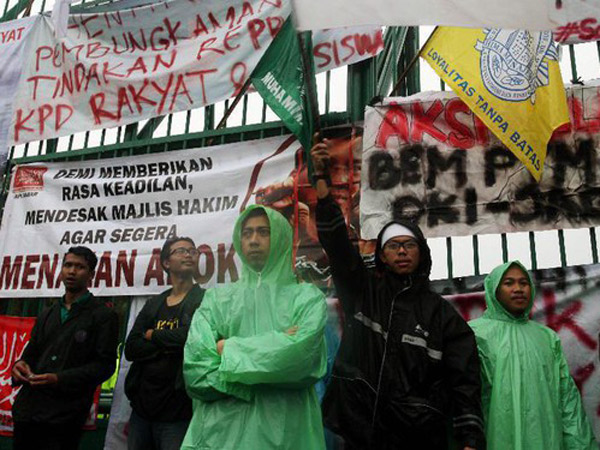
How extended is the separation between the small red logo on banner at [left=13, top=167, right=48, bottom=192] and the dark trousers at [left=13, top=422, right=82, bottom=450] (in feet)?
7.68

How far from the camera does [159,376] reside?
306cm

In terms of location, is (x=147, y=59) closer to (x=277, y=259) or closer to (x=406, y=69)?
(x=406, y=69)

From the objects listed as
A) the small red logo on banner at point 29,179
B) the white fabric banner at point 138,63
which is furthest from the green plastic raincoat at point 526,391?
the small red logo on banner at point 29,179

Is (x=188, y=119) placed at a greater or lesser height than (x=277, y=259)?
greater

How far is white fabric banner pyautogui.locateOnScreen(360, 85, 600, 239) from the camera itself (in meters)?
3.62

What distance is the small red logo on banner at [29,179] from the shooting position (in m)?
5.00

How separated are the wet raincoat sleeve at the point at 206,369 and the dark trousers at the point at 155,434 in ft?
1.93

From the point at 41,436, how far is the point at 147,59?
2.97m

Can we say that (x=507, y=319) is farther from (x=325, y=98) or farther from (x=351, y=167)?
(x=325, y=98)

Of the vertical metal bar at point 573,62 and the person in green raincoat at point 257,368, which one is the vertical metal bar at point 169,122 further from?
the vertical metal bar at point 573,62

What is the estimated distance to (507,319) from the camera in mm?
2953

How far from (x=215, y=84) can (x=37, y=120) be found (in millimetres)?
1653

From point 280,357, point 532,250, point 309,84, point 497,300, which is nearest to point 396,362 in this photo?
point 280,357

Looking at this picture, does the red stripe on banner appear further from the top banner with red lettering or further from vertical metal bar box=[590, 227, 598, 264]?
vertical metal bar box=[590, 227, 598, 264]
